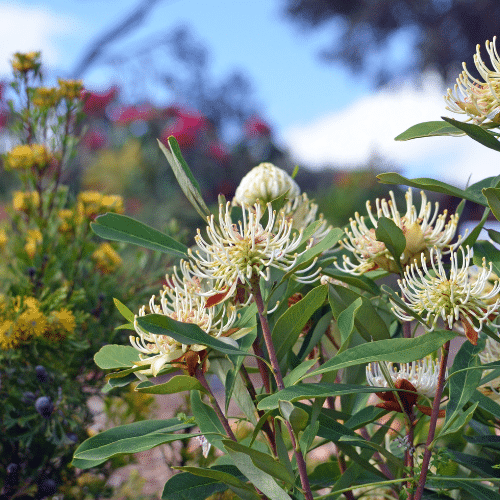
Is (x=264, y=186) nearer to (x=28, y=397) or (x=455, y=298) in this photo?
(x=455, y=298)

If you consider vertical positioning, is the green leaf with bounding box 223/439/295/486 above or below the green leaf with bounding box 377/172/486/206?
below

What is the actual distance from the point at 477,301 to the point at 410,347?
4.2 inches

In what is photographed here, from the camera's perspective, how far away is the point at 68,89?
1.36 m

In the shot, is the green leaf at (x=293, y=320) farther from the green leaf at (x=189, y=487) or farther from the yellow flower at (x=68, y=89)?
the yellow flower at (x=68, y=89)

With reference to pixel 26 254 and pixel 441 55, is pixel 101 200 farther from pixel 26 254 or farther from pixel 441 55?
pixel 441 55

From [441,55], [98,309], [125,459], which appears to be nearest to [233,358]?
[98,309]

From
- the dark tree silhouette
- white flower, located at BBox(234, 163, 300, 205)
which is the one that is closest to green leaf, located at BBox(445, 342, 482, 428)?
white flower, located at BBox(234, 163, 300, 205)

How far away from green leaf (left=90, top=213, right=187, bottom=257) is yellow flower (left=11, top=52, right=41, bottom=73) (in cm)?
86

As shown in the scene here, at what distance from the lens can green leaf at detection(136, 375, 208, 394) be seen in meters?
0.61

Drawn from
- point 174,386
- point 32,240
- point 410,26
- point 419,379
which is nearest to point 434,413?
point 419,379

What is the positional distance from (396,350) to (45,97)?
1.11 m

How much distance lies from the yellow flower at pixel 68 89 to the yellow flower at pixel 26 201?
26 centimetres

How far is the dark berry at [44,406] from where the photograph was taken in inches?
39.6

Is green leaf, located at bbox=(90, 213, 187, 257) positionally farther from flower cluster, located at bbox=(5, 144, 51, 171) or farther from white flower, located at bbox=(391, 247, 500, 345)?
flower cluster, located at bbox=(5, 144, 51, 171)
